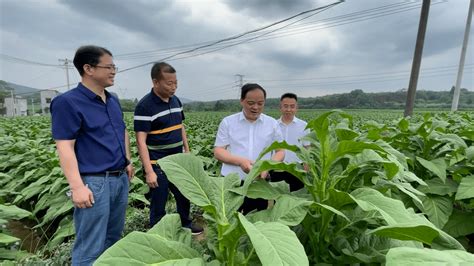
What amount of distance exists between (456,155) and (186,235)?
2238 mm

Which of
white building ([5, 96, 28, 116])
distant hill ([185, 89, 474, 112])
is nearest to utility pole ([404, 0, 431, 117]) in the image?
distant hill ([185, 89, 474, 112])

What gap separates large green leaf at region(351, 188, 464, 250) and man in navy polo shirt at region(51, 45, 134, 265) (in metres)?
1.78

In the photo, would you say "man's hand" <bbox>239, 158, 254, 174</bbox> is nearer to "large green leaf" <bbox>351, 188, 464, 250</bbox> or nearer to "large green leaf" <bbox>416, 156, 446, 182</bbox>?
"large green leaf" <bbox>351, 188, 464, 250</bbox>

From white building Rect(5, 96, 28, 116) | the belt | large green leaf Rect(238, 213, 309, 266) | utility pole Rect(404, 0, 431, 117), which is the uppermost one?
utility pole Rect(404, 0, 431, 117)

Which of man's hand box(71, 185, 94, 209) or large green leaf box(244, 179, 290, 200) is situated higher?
large green leaf box(244, 179, 290, 200)

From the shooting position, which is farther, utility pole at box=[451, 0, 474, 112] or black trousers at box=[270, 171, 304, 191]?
utility pole at box=[451, 0, 474, 112]

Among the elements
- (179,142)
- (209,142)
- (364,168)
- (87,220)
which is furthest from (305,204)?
(209,142)

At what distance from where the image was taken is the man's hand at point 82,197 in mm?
2119

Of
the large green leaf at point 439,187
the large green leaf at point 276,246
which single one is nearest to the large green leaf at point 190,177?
the large green leaf at point 276,246

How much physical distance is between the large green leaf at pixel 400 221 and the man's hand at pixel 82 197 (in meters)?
1.72

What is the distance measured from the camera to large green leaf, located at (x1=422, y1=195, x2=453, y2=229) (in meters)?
2.25

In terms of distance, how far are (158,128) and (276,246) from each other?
2.49 metres

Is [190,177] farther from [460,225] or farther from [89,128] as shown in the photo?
[460,225]

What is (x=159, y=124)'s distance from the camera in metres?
3.19
